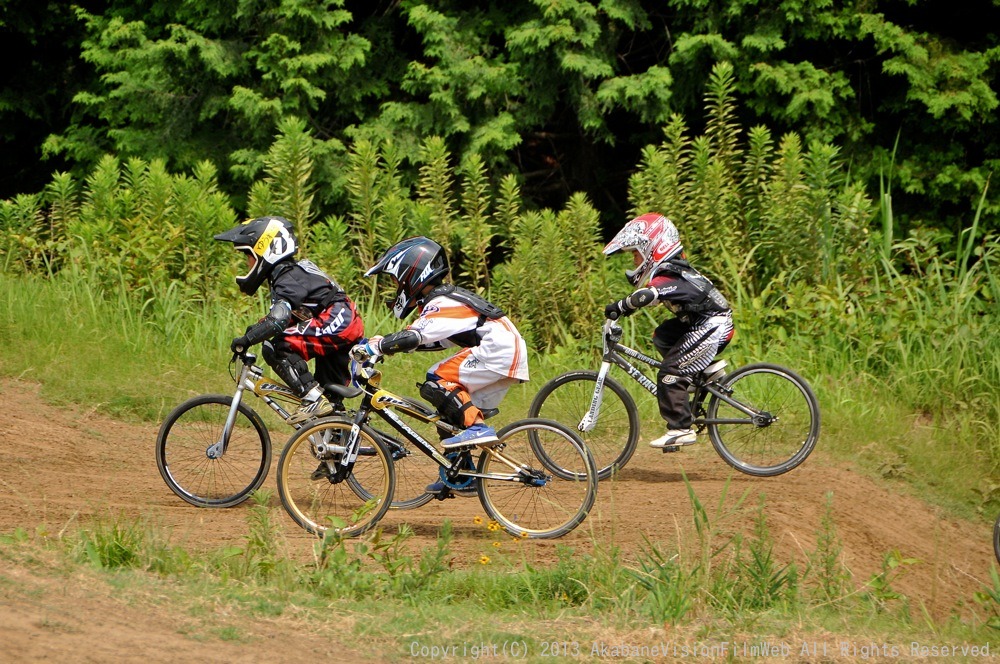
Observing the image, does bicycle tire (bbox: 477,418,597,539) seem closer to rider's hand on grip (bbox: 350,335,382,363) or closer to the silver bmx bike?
rider's hand on grip (bbox: 350,335,382,363)

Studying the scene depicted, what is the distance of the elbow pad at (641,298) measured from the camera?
7836 millimetres

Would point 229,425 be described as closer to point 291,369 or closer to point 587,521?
point 291,369

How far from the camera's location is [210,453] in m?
6.95

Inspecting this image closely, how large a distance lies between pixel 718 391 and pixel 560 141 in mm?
8023

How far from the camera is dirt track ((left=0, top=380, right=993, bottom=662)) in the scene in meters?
6.29

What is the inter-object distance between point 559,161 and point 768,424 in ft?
26.1

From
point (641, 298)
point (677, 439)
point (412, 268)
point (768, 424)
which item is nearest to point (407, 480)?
point (412, 268)

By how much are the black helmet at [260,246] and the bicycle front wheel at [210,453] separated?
90 centimetres

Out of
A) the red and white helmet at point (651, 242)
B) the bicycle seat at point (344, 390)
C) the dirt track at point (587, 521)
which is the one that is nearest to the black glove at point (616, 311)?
the red and white helmet at point (651, 242)

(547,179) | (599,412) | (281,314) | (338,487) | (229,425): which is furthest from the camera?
(547,179)

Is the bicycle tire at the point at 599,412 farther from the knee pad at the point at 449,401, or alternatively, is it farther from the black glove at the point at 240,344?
the black glove at the point at 240,344

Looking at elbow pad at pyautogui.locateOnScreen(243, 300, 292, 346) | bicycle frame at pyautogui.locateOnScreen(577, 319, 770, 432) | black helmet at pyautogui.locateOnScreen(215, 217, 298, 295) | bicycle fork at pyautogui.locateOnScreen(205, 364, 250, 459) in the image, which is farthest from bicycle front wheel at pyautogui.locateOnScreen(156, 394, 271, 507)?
bicycle frame at pyautogui.locateOnScreen(577, 319, 770, 432)

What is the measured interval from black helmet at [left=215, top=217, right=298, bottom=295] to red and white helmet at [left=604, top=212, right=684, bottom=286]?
242 centimetres

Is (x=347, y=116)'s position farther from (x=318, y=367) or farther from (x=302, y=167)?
(x=318, y=367)
